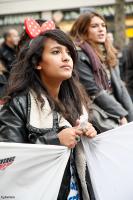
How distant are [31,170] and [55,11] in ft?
67.9

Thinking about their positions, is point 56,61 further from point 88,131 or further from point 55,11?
point 55,11

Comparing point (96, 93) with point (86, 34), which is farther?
point (86, 34)

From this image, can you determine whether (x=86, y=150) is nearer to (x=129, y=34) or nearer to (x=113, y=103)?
(x=113, y=103)

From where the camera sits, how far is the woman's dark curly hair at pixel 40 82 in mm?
3494

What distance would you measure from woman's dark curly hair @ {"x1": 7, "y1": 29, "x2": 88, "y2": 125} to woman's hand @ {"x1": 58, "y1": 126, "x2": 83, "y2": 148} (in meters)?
0.31

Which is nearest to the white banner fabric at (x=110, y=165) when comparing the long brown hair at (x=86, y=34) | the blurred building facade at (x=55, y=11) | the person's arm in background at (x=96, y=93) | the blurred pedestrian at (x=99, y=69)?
the blurred pedestrian at (x=99, y=69)

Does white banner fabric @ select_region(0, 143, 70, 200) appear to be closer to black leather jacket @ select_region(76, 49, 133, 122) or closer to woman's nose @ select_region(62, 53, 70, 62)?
woman's nose @ select_region(62, 53, 70, 62)

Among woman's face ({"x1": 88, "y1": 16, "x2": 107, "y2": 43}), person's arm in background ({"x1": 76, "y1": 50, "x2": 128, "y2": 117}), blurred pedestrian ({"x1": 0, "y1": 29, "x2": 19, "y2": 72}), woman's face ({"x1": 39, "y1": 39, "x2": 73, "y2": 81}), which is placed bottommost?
blurred pedestrian ({"x1": 0, "y1": 29, "x2": 19, "y2": 72})

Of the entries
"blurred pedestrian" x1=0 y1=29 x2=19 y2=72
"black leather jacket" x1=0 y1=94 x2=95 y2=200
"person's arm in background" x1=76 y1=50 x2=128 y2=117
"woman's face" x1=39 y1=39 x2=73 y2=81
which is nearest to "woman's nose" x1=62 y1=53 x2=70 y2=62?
"woman's face" x1=39 y1=39 x2=73 y2=81

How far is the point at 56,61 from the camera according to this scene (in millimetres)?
3580

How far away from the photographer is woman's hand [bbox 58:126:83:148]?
312cm

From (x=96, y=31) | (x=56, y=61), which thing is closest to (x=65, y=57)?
(x=56, y=61)

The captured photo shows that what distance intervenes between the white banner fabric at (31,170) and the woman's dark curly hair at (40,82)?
1.33 feet

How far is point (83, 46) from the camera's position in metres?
5.19
